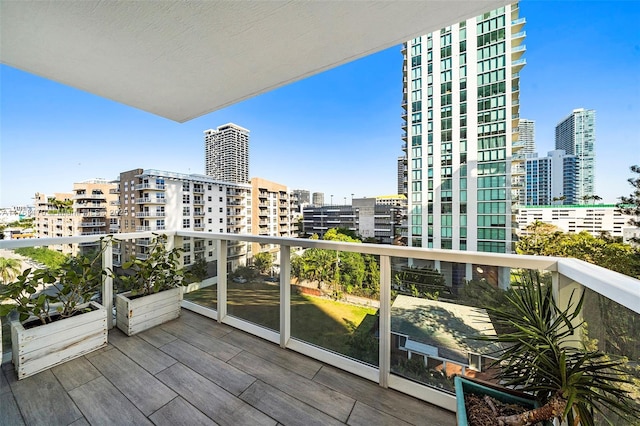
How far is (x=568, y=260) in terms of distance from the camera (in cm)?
105

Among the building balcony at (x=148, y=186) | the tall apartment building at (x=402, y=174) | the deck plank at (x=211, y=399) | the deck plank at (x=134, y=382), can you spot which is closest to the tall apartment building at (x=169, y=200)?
the building balcony at (x=148, y=186)

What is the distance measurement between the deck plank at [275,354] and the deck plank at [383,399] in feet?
0.29

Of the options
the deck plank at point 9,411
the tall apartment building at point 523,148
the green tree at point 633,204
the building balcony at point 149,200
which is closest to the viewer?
the deck plank at point 9,411

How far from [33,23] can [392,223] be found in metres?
→ 32.7

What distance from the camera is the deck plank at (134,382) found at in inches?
51.3

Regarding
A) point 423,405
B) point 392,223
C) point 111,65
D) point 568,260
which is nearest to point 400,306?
point 423,405

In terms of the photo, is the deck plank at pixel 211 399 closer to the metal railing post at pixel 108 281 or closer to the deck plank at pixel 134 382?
the deck plank at pixel 134 382

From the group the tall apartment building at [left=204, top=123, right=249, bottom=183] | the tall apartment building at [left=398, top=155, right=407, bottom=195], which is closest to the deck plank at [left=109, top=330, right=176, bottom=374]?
the tall apartment building at [left=204, top=123, right=249, bottom=183]

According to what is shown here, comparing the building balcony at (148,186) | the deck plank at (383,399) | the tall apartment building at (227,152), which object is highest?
the tall apartment building at (227,152)

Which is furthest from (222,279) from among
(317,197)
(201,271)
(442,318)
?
(317,197)

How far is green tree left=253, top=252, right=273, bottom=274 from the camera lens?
204cm

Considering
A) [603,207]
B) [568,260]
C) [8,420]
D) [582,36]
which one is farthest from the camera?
[603,207]

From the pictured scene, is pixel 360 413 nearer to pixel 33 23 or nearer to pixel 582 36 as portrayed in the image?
pixel 33 23

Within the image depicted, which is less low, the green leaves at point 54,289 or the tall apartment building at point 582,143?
the tall apartment building at point 582,143
